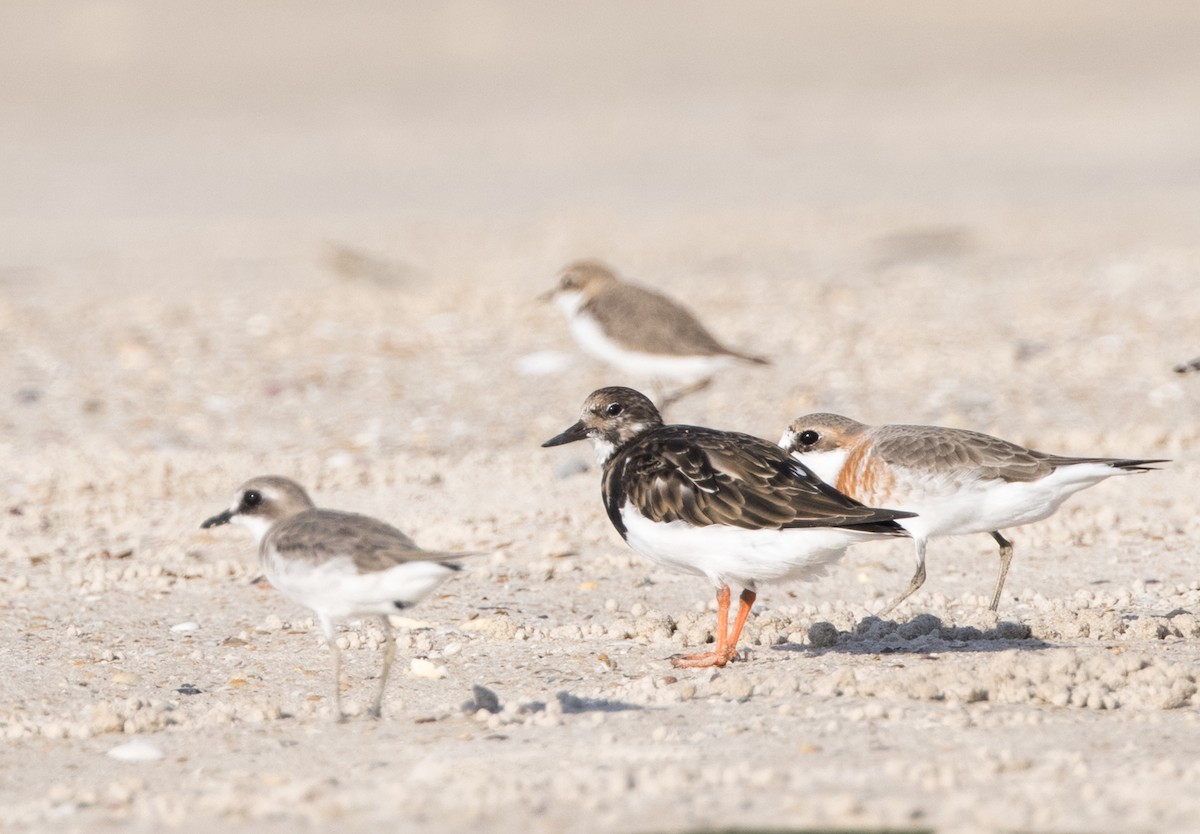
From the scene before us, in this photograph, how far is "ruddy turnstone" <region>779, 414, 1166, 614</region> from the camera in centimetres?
705

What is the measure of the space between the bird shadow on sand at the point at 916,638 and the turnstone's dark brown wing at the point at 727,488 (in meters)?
0.72

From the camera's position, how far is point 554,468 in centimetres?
995

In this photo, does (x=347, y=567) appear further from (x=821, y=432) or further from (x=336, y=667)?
(x=821, y=432)

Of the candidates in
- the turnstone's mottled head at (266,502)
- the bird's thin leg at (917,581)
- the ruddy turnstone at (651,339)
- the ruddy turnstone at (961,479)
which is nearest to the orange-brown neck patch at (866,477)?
the ruddy turnstone at (961,479)

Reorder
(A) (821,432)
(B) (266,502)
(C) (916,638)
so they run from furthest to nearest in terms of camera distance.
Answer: (A) (821,432), (C) (916,638), (B) (266,502)

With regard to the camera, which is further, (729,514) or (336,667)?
(729,514)

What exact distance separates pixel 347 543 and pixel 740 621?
186 cm

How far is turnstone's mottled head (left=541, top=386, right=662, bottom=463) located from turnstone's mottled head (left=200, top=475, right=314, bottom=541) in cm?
141

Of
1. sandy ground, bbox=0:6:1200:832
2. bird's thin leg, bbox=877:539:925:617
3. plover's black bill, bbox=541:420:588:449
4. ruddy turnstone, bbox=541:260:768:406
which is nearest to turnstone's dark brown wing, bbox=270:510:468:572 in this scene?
sandy ground, bbox=0:6:1200:832

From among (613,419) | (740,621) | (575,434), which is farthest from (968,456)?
(575,434)

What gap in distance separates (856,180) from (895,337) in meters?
13.6

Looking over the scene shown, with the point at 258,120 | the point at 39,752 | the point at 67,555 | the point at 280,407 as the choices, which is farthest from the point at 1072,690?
the point at 258,120

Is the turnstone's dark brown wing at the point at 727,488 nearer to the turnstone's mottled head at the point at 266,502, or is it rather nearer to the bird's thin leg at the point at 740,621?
the bird's thin leg at the point at 740,621

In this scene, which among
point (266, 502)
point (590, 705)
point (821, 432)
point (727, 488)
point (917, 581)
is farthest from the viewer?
point (821, 432)
